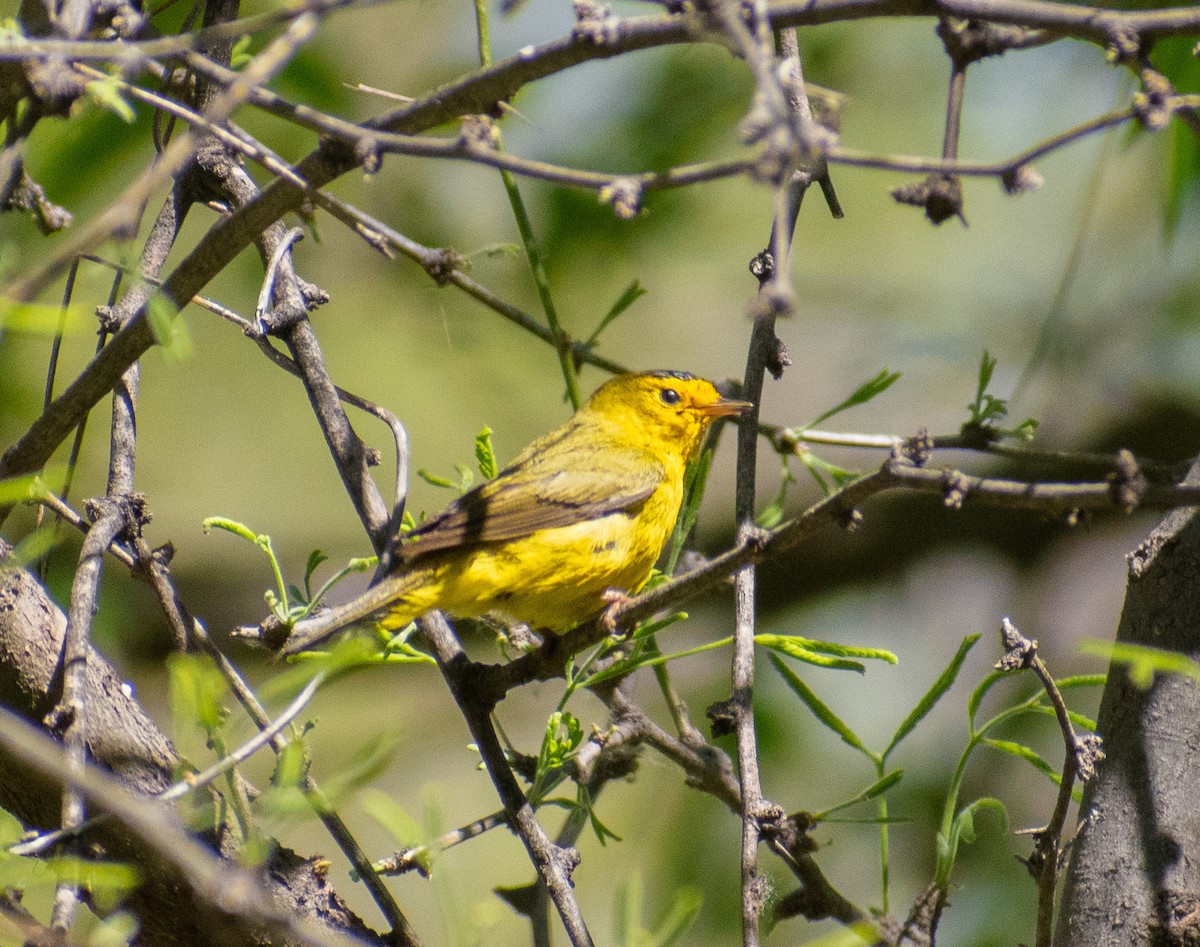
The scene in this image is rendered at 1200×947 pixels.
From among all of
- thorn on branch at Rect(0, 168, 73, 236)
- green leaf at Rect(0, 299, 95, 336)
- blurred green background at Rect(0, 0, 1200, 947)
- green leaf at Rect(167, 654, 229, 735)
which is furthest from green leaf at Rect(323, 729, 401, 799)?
blurred green background at Rect(0, 0, 1200, 947)

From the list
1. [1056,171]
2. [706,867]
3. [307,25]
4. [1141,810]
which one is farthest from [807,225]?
[307,25]

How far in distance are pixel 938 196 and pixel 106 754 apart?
5.51 ft

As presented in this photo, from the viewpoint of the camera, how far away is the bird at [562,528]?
2.80 m

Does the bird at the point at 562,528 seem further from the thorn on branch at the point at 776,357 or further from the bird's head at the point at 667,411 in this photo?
the thorn on branch at the point at 776,357

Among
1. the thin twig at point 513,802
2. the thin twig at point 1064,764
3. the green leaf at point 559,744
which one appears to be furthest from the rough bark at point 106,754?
the thin twig at point 1064,764

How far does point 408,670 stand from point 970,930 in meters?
3.10

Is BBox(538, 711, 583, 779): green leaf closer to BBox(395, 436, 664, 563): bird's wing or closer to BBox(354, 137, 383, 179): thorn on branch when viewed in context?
BBox(395, 436, 664, 563): bird's wing

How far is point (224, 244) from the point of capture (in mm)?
2053

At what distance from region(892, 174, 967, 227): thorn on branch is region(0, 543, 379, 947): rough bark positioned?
160 centimetres

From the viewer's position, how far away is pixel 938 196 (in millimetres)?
1624

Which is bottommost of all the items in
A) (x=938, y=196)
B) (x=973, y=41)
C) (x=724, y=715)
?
(x=724, y=715)

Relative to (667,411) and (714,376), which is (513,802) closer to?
(667,411)

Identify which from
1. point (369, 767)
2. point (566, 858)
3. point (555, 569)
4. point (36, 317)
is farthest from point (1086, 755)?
point (36, 317)

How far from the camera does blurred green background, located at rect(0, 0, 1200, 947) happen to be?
503 centimetres
